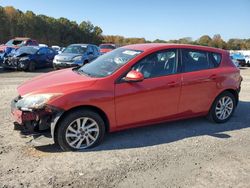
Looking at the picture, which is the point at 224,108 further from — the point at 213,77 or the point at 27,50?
the point at 27,50

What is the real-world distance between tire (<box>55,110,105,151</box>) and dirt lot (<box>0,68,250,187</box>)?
0.47 feet

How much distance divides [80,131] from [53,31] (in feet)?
222

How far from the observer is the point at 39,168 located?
14.0 ft

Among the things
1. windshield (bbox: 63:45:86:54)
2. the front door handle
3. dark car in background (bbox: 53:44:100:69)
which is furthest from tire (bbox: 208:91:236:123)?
windshield (bbox: 63:45:86:54)

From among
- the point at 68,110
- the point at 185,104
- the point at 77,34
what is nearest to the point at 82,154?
the point at 68,110

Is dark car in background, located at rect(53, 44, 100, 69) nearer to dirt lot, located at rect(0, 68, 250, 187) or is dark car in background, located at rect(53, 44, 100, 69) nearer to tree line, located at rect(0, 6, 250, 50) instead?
dirt lot, located at rect(0, 68, 250, 187)

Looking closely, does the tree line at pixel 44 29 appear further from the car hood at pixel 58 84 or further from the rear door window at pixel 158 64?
the rear door window at pixel 158 64

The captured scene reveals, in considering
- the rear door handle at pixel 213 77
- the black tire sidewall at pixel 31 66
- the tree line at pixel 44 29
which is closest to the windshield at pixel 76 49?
the black tire sidewall at pixel 31 66

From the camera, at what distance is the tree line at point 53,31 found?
44197 mm

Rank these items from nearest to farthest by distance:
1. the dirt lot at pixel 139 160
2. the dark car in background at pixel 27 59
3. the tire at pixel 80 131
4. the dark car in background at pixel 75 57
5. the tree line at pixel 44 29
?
the dirt lot at pixel 139 160 → the tire at pixel 80 131 → the dark car in background at pixel 75 57 → the dark car in background at pixel 27 59 → the tree line at pixel 44 29

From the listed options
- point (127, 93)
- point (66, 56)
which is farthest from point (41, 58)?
point (127, 93)

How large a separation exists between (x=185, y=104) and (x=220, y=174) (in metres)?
1.81

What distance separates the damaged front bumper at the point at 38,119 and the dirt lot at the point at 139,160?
0.67ft

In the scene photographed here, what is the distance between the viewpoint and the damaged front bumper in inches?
183
